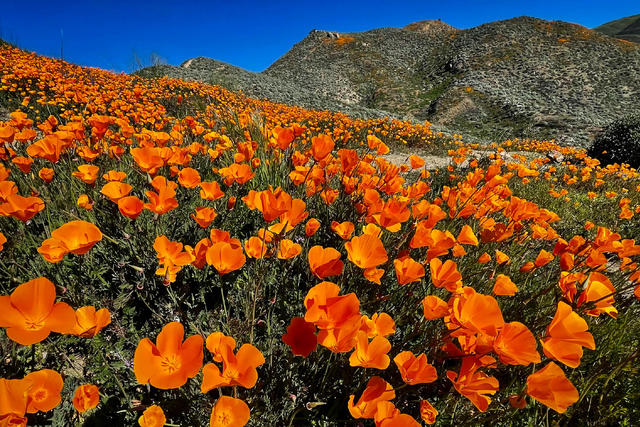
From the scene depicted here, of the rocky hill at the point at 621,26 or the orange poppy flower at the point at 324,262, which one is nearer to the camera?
the orange poppy flower at the point at 324,262

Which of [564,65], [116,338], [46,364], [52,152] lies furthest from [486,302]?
[564,65]

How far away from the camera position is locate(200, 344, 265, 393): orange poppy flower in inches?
34.8

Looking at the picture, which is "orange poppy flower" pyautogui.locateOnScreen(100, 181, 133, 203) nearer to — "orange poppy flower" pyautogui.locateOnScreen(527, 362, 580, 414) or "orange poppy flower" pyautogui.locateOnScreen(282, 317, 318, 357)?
"orange poppy flower" pyautogui.locateOnScreen(282, 317, 318, 357)

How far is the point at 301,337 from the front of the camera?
1058mm

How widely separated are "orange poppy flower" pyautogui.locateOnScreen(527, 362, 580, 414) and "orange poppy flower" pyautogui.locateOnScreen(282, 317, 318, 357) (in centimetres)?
66

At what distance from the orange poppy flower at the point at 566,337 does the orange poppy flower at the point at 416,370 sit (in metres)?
0.36

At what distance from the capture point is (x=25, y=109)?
7.41 m

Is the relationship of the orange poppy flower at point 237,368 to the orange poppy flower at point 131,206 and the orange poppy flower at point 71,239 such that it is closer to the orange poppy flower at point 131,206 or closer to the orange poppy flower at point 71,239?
the orange poppy flower at point 71,239

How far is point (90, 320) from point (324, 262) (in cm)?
87

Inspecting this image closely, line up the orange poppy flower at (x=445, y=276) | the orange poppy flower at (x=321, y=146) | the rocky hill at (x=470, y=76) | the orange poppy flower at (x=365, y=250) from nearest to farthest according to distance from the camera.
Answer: the orange poppy flower at (x=445, y=276), the orange poppy flower at (x=365, y=250), the orange poppy flower at (x=321, y=146), the rocky hill at (x=470, y=76)

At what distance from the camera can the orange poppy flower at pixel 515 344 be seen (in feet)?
2.97

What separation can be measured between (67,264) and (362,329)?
1857 mm

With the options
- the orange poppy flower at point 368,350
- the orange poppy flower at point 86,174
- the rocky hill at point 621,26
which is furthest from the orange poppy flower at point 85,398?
the rocky hill at point 621,26

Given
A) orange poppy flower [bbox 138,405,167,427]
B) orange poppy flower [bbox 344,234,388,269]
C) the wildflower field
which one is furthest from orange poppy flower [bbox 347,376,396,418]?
orange poppy flower [bbox 138,405,167,427]
